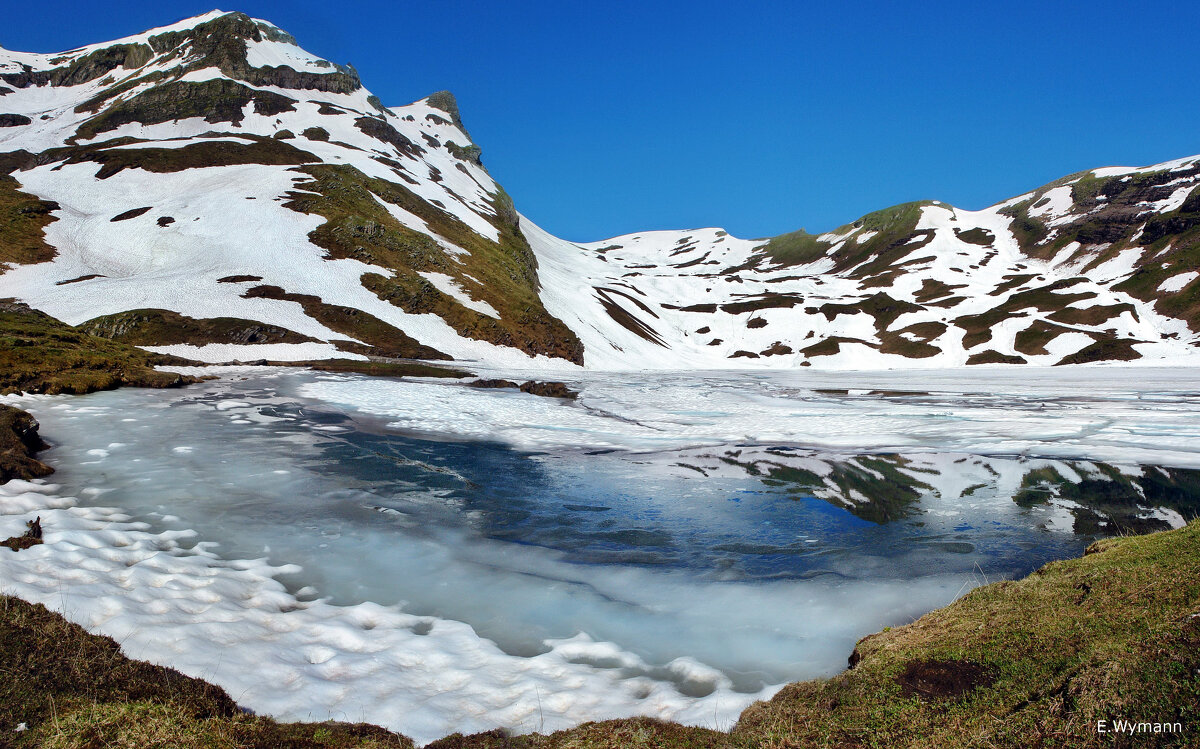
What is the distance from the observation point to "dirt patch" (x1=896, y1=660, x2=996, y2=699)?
4.35m

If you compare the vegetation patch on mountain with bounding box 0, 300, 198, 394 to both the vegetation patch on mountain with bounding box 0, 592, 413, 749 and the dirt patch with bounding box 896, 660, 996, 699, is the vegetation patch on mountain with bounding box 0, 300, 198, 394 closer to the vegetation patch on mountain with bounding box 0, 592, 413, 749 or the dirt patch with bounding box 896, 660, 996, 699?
the vegetation patch on mountain with bounding box 0, 592, 413, 749

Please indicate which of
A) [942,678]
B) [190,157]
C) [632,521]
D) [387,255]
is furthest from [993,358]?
[190,157]

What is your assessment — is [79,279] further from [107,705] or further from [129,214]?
[107,705]

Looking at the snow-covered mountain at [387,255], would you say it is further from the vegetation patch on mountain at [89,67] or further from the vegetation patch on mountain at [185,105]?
the vegetation patch on mountain at [89,67]

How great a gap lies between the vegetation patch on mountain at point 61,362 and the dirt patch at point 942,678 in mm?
26431

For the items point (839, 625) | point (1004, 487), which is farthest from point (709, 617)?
point (1004, 487)

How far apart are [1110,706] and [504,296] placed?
234ft

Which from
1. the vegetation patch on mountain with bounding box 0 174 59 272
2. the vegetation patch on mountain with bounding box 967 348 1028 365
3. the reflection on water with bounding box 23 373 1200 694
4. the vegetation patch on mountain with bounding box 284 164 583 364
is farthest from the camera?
the vegetation patch on mountain with bounding box 967 348 1028 365

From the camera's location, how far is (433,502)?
12.0m

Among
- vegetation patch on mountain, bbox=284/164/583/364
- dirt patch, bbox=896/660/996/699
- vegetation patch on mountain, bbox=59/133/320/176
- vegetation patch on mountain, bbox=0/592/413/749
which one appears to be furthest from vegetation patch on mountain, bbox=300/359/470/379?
vegetation patch on mountain, bbox=59/133/320/176

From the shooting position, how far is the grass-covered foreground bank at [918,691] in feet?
11.9

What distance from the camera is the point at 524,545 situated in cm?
973

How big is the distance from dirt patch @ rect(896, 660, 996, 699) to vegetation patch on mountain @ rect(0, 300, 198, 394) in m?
26.4

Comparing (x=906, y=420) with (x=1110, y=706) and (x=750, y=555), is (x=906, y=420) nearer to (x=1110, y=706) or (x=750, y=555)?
(x=750, y=555)
